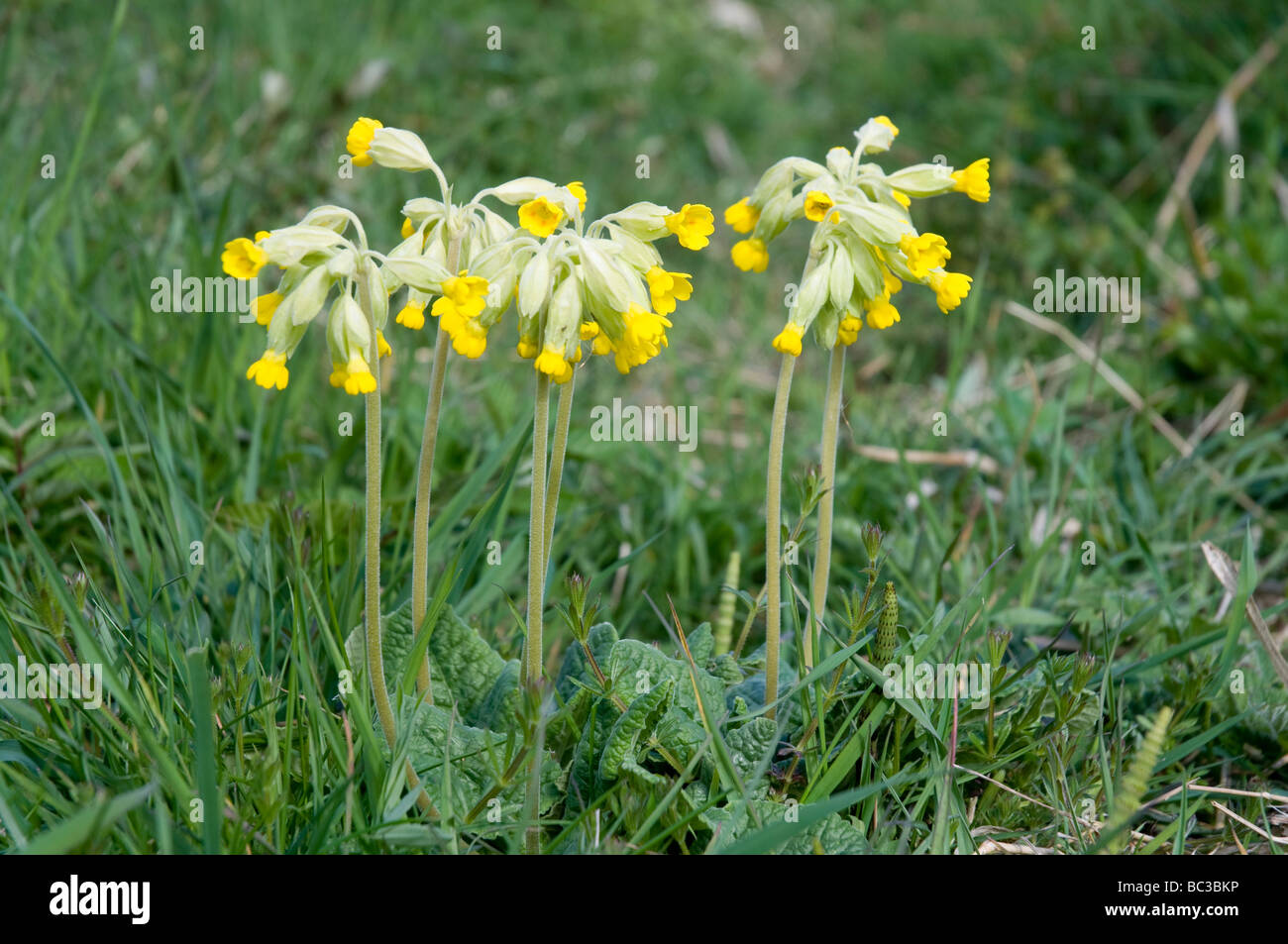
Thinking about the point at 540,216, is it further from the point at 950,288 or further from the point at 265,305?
the point at 950,288

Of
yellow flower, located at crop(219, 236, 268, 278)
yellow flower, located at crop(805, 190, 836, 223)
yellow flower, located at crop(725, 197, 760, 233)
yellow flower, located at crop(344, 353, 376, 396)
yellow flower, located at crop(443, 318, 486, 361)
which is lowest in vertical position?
yellow flower, located at crop(344, 353, 376, 396)

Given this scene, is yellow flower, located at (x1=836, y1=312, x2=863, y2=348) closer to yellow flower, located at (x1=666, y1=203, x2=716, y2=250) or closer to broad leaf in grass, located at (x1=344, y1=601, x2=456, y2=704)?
yellow flower, located at (x1=666, y1=203, x2=716, y2=250)

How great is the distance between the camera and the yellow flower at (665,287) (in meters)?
2.00

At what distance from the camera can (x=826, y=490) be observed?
2.22m

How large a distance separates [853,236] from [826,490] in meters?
0.48

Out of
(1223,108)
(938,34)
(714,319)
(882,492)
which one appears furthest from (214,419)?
(938,34)

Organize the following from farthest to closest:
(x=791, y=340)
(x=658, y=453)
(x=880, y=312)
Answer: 1. (x=658, y=453)
2. (x=880, y=312)
3. (x=791, y=340)

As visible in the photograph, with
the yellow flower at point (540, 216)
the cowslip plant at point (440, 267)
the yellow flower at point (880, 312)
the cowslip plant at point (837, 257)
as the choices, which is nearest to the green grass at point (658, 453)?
the cowslip plant at point (837, 257)

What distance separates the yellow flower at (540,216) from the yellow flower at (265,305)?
0.45 metres

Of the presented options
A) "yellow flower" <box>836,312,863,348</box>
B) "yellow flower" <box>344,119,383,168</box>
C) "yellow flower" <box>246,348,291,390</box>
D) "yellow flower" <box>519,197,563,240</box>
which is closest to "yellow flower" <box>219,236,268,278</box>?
"yellow flower" <box>246,348,291,390</box>

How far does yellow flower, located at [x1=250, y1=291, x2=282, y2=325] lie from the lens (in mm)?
1985

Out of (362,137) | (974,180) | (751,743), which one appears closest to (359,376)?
(362,137)

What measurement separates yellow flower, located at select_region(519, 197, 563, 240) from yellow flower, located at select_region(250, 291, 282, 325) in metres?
0.45
